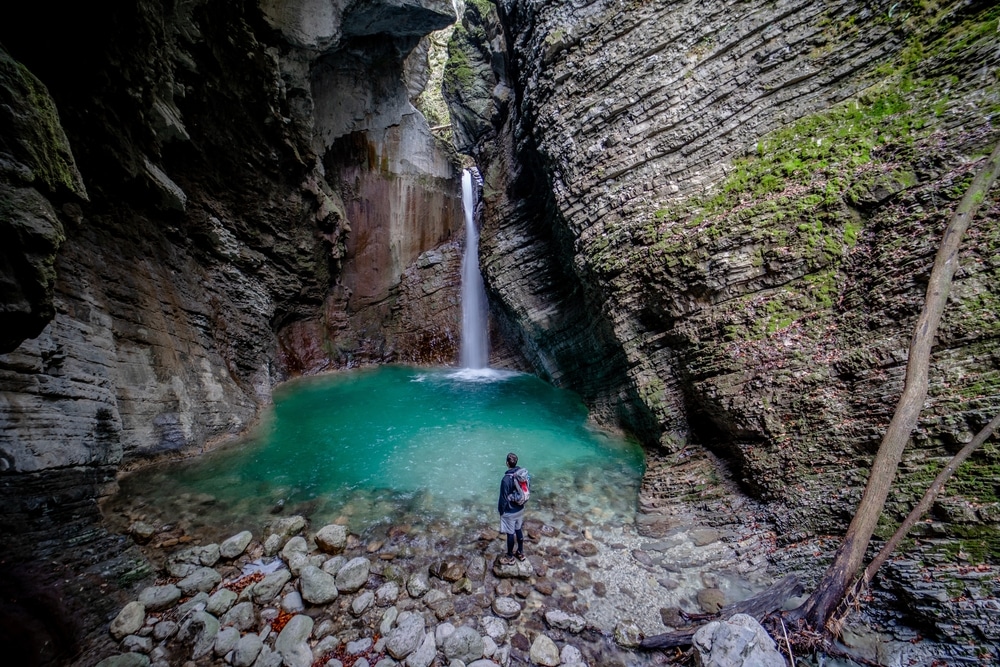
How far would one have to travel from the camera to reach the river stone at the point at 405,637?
12.4 feet

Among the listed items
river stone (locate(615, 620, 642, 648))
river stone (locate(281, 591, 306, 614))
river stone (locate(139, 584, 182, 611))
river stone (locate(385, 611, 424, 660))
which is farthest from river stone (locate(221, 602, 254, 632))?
river stone (locate(615, 620, 642, 648))

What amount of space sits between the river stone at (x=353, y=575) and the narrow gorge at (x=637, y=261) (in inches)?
18.3

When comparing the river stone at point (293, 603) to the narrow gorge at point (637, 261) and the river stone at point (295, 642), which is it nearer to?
the river stone at point (295, 642)

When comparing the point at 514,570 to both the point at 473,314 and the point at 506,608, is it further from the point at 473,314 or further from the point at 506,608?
the point at 473,314

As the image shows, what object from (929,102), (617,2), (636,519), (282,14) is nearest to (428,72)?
(282,14)

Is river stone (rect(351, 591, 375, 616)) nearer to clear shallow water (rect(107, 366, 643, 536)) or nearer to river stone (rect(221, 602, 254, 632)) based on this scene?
river stone (rect(221, 602, 254, 632))

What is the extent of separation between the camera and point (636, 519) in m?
6.19

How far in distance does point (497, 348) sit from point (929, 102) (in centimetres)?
1472

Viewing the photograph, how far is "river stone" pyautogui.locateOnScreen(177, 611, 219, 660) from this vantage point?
368 cm

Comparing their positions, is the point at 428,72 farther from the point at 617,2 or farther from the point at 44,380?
the point at 44,380

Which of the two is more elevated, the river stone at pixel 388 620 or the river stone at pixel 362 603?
the river stone at pixel 362 603

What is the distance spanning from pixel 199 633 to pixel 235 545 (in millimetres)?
1325

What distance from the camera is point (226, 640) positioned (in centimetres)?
374

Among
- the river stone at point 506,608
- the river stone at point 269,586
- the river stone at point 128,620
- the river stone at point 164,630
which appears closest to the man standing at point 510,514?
the river stone at point 506,608
